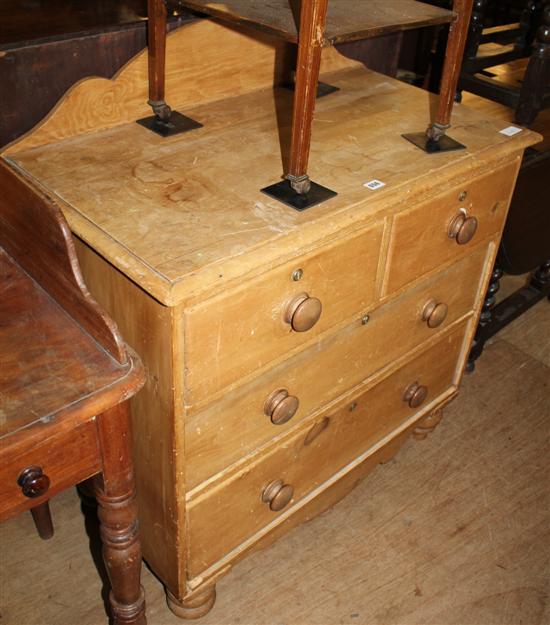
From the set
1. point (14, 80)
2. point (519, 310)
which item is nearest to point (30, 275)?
point (14, 80)

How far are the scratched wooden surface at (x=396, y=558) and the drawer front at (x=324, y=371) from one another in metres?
0.52

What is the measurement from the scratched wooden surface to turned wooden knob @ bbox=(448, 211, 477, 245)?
833 mm

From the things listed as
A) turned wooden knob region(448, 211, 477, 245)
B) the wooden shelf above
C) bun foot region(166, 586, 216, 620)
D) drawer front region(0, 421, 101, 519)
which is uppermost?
the wooden shelf above

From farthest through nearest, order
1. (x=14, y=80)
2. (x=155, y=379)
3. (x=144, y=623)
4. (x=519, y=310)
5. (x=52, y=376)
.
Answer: (x=519, y=310)
(x=144, y=623)
(x=14, y=80)
(x=155, y=379)
(x=52, y=376)

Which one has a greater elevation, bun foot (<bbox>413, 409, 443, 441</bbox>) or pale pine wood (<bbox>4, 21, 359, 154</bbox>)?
pale pine wood (<bbox>4, 21, 359, 154</bbox>)

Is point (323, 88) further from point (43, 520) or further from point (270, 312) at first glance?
point (43, 520)

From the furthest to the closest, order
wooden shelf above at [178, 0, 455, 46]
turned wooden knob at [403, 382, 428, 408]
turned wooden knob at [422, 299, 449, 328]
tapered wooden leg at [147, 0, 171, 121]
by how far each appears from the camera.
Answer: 1. turned wooden knob at [403, 382, 428, 408]
2. turned wooden knob at [422, 299, 449, 328]
3. tapered wooden leg at [147, 0, 171, 121]
4. wooden shelf above at [178, 0, 455, 46]

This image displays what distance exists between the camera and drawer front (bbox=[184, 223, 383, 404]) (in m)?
1.18

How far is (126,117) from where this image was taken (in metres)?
1.54

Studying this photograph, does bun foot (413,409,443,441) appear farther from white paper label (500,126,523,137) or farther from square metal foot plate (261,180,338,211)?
square metal foot plate (261,180,338,211)

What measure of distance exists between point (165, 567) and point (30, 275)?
0.73m

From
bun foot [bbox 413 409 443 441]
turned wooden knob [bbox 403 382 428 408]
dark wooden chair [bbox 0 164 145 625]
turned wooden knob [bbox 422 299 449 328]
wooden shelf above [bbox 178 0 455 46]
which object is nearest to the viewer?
dark wooden chair [bbox 0 164 145 625]

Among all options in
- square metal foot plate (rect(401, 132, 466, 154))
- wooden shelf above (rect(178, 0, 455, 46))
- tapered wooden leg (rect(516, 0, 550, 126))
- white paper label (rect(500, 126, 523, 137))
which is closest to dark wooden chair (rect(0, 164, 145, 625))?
wooden shelf above (rect(178, 0, 455, 46))

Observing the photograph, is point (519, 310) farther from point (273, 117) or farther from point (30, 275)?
point (30, 275)
